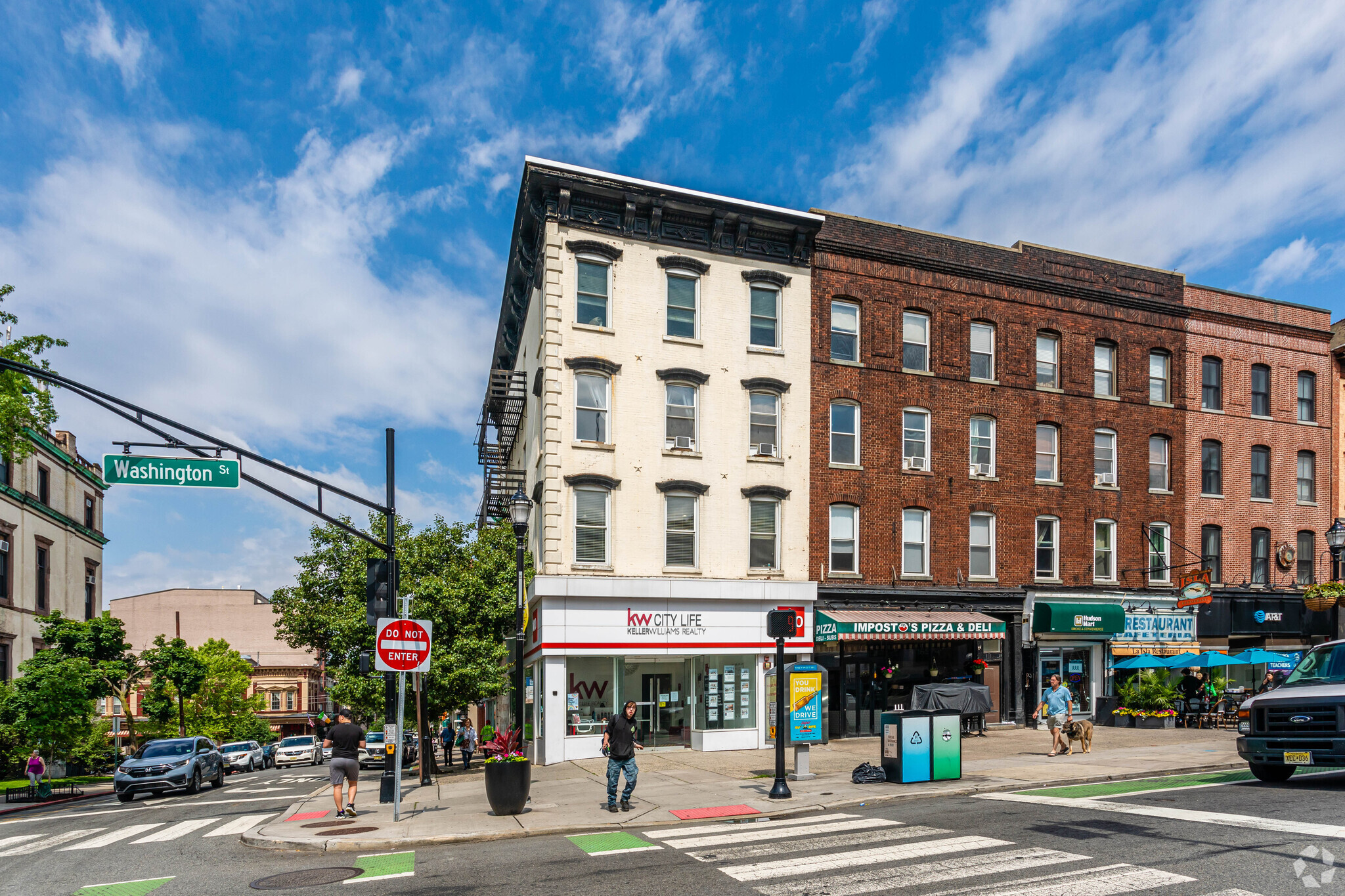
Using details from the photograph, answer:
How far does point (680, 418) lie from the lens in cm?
2573

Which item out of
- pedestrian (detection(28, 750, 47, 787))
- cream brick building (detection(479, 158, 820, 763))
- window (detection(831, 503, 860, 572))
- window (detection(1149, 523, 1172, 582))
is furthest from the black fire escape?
window (detection(1149, 523, 1172, 582))

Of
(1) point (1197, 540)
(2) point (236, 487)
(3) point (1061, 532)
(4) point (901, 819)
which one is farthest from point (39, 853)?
(1) point (1197, 540)

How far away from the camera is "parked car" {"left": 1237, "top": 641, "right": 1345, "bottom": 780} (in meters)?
12.8

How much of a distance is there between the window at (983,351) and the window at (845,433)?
14.8ft

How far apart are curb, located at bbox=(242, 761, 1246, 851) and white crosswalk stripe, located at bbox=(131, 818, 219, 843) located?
162 cm

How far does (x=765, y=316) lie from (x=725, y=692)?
33.8 ft

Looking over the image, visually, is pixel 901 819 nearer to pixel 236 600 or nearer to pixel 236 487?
pixel 236 487

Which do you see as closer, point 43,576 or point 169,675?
point 169,675

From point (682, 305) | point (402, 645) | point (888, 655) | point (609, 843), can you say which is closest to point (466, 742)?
point (888, 655)

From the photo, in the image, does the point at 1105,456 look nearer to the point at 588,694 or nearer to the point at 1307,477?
the point at 1307,477

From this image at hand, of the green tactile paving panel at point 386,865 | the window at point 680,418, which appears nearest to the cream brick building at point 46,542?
the window at point 680,418

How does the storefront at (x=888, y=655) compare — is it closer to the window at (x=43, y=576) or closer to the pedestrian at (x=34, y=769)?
the pedestrian at (x=34, y=769)

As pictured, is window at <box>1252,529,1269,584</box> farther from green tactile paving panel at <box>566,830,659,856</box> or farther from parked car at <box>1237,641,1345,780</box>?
green tactile paving panel at <box>566,830,659,856</box>

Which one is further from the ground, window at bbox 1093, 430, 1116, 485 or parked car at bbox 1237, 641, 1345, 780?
window at bbox 1093, 430, 1116, 485
